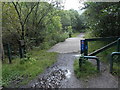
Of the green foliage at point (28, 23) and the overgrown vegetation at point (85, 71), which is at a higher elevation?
the green foliage at point (28, 23)

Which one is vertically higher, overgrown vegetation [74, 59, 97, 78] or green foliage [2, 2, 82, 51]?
green foliage [2, 2, 82, 51]

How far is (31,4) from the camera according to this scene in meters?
6.31

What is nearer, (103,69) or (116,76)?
(116,76)

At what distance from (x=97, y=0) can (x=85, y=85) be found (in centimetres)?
389

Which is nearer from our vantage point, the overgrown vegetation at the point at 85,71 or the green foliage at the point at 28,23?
the overgrown vegetation at the point at 85,71

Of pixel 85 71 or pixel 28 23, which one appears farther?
pixel 28 23

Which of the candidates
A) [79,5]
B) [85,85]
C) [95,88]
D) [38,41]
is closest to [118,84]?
[95,88]

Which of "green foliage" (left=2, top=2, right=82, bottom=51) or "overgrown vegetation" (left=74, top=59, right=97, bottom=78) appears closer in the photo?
"overgrown vegetation" (left=74, top=59, right=97, bottom=78)

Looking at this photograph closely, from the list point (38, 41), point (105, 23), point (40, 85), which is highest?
point (105, 23)

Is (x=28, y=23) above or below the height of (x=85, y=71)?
above

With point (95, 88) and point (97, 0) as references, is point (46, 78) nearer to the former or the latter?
point (95, 88)

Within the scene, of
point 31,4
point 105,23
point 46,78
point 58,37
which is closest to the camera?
point 46,78

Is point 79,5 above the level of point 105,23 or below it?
above

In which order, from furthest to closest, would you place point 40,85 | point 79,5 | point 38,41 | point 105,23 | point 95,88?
point 38,41, point 79,5, point 105,23, point 40,85, point 95,88
